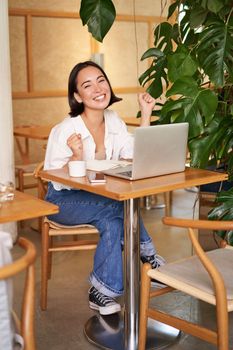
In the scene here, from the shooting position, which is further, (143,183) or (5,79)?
(5,79)

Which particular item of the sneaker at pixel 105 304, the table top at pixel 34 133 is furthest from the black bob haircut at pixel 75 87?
the table top at pixel 34 133

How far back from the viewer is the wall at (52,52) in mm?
5957

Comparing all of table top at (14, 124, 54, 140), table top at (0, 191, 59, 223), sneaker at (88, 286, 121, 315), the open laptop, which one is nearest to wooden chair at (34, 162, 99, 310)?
sneaker at (88, 286, 121, 315)

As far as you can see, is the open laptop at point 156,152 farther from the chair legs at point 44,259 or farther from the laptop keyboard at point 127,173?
the chair legs at point 44,259

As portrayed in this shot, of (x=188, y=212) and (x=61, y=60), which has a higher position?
(x=61, y=60)

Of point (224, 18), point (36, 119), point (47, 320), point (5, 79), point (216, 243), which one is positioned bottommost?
point (47, 320)

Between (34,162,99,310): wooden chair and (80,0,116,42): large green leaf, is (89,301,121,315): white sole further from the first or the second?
(80,0,116,42): large green leaf

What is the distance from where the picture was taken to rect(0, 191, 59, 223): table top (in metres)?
1.74

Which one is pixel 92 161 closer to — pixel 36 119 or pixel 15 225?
pixel 15 225

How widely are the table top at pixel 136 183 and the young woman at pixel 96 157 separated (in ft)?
0.98

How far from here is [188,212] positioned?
489 centimetres

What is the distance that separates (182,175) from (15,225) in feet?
6.55

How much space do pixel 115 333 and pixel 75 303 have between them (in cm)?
47

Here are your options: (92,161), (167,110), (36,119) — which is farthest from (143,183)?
(36,119)
